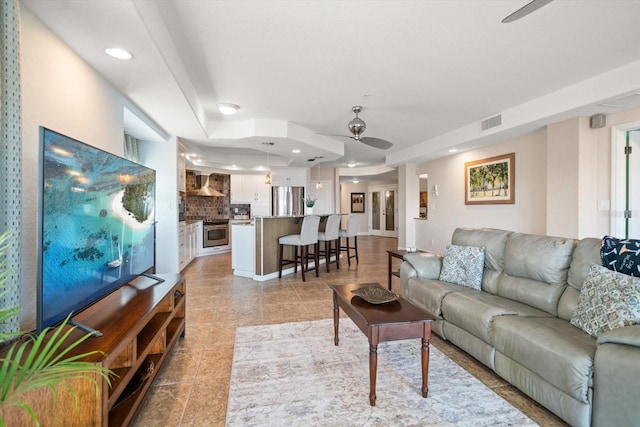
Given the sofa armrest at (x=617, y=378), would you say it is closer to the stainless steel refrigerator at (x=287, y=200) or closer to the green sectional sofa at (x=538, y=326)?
the green sectional sofa at (x=538, y=326)

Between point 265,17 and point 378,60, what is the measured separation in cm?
111

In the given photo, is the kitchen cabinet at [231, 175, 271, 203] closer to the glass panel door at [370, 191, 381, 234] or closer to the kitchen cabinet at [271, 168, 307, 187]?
the kitchen cabinet at [271, 168, 307, 187]

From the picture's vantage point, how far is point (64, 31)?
1863 mm

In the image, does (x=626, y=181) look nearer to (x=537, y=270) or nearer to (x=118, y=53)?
(x=537, y=270)

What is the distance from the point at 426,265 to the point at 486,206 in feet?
10.5

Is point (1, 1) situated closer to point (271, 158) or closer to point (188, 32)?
point (188, 32)

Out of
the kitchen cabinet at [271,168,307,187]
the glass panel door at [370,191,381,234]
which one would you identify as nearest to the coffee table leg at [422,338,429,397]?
the kitchen cabinet at [271,168,307,187]

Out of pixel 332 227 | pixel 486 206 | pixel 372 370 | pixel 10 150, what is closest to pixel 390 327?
pixel 372 370

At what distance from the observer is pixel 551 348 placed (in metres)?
1.64

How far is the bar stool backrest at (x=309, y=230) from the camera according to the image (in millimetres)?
4797

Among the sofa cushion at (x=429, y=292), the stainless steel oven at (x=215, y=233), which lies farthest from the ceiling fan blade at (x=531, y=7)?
the stainless steel oven at (x=215, y=233)

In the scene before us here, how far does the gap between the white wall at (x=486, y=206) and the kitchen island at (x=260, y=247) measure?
11.1 feet

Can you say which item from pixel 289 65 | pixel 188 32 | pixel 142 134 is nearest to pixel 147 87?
pixel 188 32

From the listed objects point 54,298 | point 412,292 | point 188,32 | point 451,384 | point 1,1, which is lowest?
point 451,384
